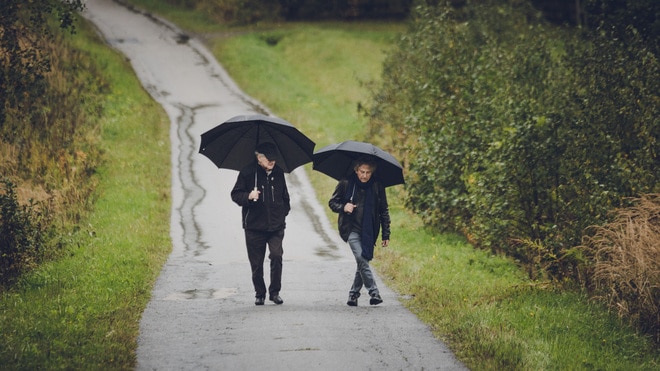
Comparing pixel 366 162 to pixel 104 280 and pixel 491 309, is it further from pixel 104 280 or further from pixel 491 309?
pixel 104 280

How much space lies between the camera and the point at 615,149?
13.1m

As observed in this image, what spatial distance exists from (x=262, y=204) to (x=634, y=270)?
460cm

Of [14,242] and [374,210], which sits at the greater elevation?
[374,210]

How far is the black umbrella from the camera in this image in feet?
33.0

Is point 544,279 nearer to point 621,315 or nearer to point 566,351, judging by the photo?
point 621,315

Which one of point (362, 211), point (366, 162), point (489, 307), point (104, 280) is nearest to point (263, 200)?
point (362, 211)

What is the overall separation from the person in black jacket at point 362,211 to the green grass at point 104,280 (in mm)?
2678

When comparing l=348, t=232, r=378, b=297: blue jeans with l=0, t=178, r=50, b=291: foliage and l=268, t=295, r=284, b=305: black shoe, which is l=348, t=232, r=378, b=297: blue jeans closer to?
l=268, t=295, r=284, b=305: black shoe

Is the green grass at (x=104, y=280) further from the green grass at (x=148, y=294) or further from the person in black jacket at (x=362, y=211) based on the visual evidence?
the person in black jacket at (x=362, y=211)

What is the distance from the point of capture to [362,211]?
33.3ft

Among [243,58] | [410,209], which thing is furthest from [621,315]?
[243,58]

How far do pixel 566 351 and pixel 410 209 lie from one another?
8630 mm

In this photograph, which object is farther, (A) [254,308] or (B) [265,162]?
(A) [254,308]

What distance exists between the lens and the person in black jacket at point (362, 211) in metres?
10.1
